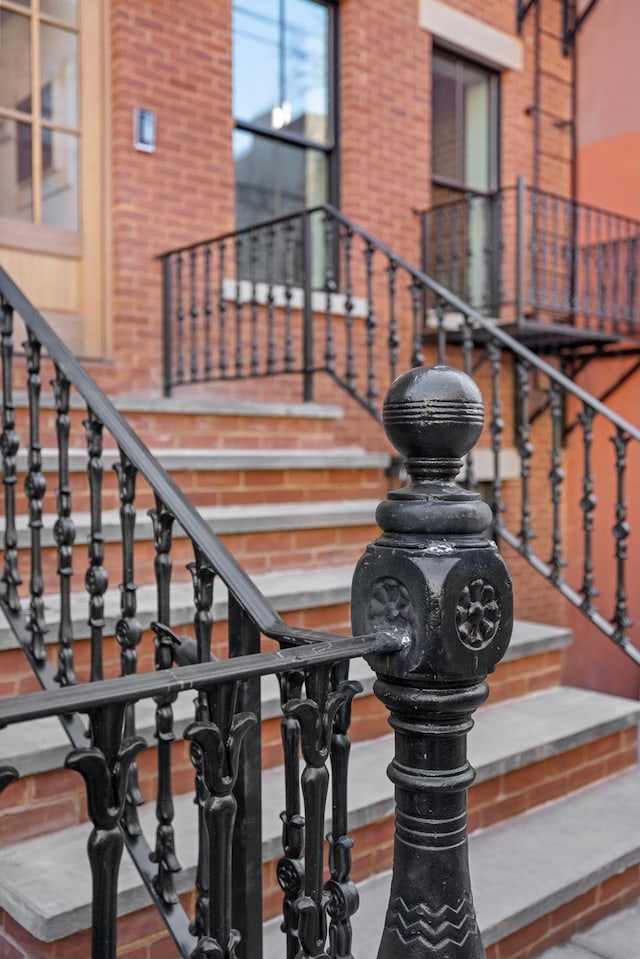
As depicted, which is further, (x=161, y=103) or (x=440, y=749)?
(x=161, y=103)

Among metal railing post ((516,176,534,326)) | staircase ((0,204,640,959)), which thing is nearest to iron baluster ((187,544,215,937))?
staircase ((0,204,640,959))

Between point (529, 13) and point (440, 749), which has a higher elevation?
point (529, 13)

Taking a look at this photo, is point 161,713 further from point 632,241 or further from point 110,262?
point 632,241

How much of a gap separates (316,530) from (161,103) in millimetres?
2975

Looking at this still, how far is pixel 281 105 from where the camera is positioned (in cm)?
599

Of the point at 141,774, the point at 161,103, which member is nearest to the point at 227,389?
the point at 161,103

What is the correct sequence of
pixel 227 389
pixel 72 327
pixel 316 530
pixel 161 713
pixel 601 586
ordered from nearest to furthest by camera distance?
pixel 161 713 → pixel 316 530 → pixel 72 327 → pixel 227 389 → pixel 601 586

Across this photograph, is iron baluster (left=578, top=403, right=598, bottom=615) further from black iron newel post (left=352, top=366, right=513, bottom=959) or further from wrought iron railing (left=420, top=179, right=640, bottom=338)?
wrought iron railing (left=420, top=179, right=640, bottom=338)

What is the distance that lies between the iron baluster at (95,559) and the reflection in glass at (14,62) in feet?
11.4

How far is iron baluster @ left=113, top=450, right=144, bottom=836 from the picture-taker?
1.91 m

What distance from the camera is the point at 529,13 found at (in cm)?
731

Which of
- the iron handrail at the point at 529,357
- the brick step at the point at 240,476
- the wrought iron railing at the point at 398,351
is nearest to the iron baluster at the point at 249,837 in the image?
the brick step at the point at 240,476

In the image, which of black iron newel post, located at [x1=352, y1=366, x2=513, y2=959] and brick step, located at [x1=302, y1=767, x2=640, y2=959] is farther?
brick step, located at [x1=302, y1=767, x2=640, y2=959]

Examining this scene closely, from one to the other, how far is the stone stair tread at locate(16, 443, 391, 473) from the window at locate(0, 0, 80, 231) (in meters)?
1.83
